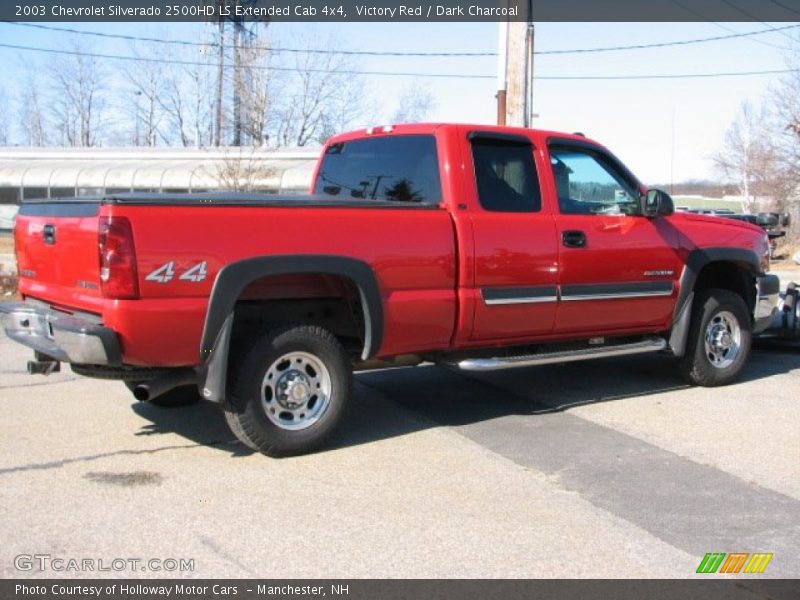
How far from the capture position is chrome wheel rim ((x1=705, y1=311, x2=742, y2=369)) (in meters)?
7.27

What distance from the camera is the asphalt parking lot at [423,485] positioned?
3768 millimetres

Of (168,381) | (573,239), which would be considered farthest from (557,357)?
Result: (168,381)

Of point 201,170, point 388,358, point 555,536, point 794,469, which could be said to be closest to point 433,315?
point 388,358

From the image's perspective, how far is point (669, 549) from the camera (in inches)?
153

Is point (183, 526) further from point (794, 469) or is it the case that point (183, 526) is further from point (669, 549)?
point (794, 469)

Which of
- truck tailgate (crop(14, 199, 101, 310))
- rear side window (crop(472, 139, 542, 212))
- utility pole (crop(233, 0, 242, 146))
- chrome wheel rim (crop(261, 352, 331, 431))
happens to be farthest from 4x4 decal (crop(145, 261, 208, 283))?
utility pole (crop(233, 0, 242, 146))

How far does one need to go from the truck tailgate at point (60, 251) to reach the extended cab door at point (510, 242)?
2.45 m

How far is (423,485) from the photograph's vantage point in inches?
185

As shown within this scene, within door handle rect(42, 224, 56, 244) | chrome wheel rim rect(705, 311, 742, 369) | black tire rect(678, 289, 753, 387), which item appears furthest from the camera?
chrome wheel rim rect(705, 311, 742, 369)

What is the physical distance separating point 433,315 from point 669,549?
86.5 inches

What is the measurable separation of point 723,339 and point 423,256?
134 inches

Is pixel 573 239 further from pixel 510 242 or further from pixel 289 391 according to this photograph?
pixel 289 391

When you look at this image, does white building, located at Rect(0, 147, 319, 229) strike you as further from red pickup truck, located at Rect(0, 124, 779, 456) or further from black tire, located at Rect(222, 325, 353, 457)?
black tire, located at Rect(222, 325, 353, 457)

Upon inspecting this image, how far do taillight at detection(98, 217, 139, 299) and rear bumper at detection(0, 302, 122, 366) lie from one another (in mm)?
237
